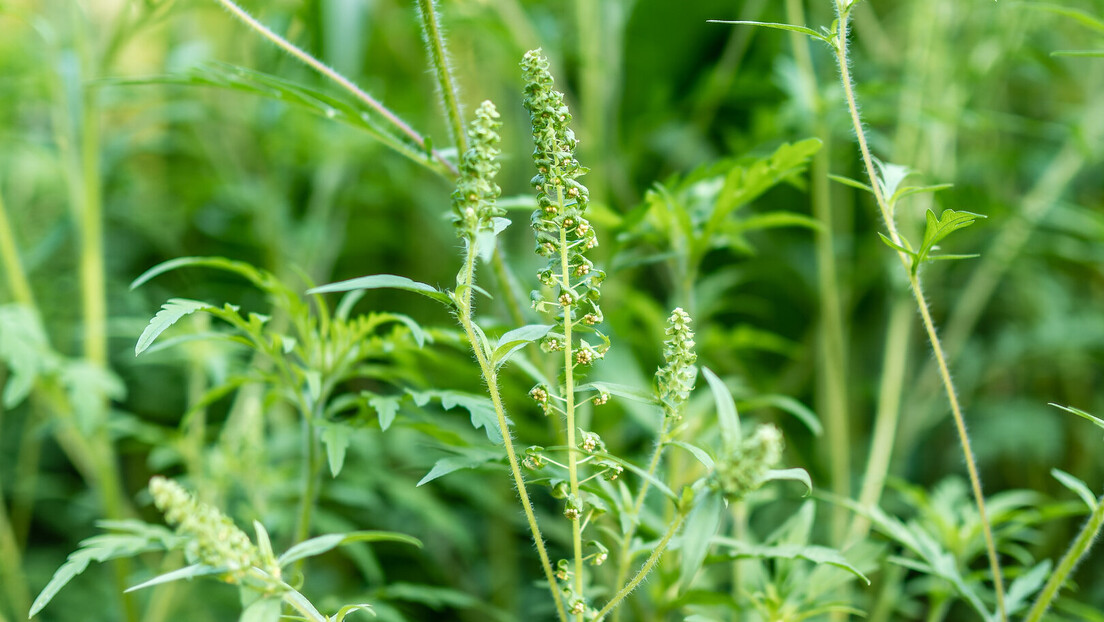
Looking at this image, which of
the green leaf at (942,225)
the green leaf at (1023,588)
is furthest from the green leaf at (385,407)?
the green leaf at (1023,588)

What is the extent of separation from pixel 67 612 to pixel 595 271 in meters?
0.96

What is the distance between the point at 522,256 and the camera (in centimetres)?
127

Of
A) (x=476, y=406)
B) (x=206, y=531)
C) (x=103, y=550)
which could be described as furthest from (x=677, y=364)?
(x=103, y=550)

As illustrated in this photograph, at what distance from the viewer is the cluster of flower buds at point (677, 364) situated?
399 millimetres

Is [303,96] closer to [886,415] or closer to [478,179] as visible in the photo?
[478,179]

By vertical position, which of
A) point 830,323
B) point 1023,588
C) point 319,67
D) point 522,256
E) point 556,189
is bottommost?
point 1023,588

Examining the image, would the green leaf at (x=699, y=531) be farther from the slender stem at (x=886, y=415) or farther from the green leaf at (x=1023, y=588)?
the slender stem at (x=886, y=415)

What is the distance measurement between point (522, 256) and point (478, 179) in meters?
0.90

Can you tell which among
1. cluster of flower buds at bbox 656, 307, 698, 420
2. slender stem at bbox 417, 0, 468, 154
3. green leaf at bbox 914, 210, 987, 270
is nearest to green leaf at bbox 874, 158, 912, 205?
green leaf at bbox 914, 210, 987, 270

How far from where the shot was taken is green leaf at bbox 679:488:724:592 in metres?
0.35

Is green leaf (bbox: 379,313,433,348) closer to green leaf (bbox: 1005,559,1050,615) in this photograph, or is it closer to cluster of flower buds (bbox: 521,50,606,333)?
cluster of flower buds (bbox: 521,50,606,333)

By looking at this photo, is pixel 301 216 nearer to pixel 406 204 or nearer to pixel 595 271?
pixel 406 204

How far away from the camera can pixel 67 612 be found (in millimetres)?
979

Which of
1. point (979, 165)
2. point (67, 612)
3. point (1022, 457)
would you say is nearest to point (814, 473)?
point (1022, 457)
